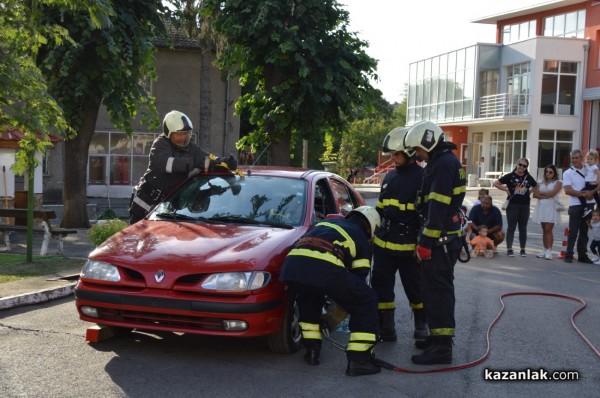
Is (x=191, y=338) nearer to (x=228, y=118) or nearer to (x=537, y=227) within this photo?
(x=537, y=227)

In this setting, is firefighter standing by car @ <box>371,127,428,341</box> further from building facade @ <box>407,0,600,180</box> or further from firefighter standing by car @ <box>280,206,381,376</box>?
building facade @ <box>407,0,600,180</box>

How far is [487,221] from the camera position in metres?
13.5

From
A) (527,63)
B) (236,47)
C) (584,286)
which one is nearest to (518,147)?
(527,63)

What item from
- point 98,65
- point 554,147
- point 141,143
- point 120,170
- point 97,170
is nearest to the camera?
point 98,65

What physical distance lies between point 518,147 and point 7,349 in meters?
37.4

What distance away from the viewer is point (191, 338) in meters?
6.25

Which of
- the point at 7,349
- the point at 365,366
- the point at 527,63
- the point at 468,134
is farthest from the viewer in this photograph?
the point at 468,134

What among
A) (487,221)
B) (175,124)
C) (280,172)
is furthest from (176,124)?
(487,221)

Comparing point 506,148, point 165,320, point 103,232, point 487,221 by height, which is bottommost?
point 165,320

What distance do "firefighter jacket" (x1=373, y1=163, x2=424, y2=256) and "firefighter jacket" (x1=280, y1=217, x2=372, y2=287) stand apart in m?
0.71

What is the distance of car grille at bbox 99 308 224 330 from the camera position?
17.3 feet

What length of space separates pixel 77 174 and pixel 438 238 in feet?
39.1

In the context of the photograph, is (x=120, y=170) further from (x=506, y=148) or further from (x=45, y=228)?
(x=506, y=148)

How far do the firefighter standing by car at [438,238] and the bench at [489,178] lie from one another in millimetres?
35291
